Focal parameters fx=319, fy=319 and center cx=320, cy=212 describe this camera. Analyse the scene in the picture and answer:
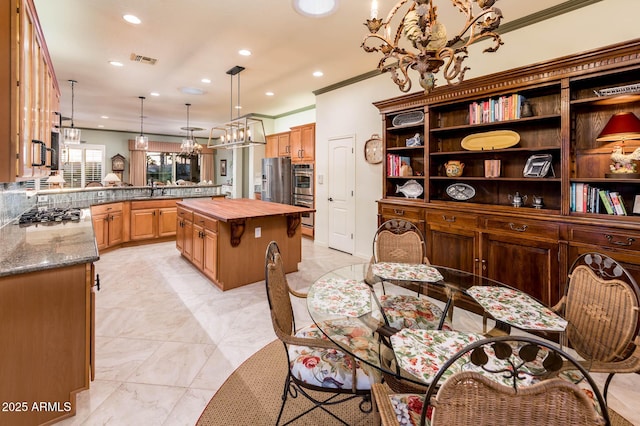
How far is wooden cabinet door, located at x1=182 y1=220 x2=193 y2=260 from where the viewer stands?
4.46 metres

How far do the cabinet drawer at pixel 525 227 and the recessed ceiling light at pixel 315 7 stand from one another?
2432 mm

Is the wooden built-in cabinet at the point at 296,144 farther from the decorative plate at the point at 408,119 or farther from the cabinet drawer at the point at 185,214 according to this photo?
the cabinet drawer at the point at 185,214

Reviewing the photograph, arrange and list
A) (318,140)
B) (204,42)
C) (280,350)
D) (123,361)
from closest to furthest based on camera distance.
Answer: (123,361) < (280,350) < (204,42) < (318,140)

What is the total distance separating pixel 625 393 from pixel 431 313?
1344mm

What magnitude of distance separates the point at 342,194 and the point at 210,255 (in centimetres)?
249

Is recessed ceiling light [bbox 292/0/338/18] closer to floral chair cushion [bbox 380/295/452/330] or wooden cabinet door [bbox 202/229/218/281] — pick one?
wooden cabinet door [bbox 202/229/218/281]

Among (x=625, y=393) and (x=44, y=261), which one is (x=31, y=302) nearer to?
(x=44, y=261)

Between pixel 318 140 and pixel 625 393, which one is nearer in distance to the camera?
pixel 625 393

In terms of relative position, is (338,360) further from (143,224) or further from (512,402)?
(143,224)

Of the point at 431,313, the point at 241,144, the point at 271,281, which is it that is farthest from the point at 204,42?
the point at 431,313

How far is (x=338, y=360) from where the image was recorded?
1506mm

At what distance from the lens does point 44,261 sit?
1.63m

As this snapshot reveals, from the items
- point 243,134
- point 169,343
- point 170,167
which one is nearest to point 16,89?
point 169,343

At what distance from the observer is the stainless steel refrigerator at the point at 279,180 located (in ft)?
22.1
